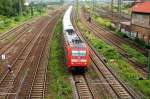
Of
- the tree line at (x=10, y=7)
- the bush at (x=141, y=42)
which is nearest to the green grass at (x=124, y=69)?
the bush at (x=141, y=42)

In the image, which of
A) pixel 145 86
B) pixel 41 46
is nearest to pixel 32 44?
pixel 41 46

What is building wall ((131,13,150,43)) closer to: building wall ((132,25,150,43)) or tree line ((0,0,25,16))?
building wall ((132,25,150,43))

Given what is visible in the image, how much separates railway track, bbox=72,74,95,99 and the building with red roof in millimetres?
19177

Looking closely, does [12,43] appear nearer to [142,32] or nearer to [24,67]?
[24,67]

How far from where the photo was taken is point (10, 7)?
321 feet

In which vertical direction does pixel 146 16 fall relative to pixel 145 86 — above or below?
above

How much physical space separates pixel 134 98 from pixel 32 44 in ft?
93.7

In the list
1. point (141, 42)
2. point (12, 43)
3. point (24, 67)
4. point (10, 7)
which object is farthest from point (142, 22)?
point (10, 7)

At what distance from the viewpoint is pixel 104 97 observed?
26.1 metres

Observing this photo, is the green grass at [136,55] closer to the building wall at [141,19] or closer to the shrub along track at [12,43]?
the building wall at [141,19]

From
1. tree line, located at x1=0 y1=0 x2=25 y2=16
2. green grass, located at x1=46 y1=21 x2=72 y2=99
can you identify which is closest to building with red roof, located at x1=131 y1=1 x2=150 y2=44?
green grass, located at x1=46 y1=21 x2=72 y2=99

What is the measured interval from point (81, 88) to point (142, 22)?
26.2m

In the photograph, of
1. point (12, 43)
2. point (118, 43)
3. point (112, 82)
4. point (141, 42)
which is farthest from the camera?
point (12, 43)

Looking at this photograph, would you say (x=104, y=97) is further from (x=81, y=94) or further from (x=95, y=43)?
(x=95, y=43)
